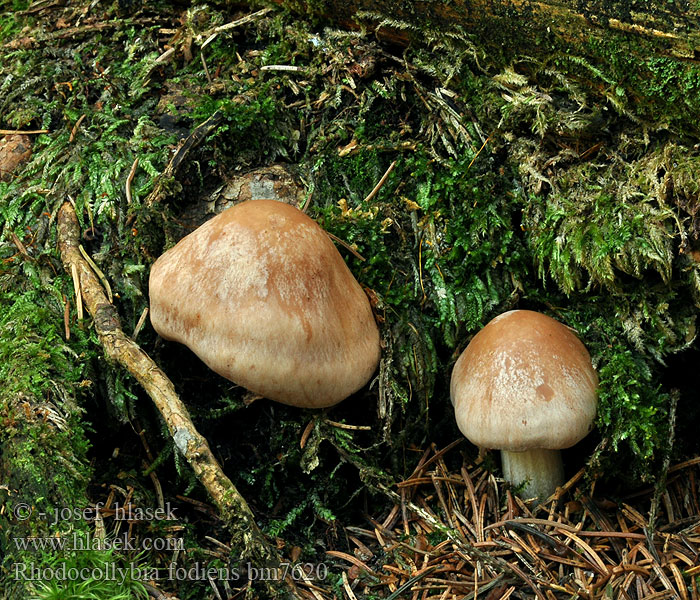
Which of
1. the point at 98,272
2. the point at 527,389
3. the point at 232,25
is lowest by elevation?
the point at 527,389

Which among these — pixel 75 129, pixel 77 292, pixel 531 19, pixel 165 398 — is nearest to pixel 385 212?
pixel 531 19

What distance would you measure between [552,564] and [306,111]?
234 centimetres

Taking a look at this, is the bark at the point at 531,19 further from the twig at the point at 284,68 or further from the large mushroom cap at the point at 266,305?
the large mushroom cap at the point at 266,305

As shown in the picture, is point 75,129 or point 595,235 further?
point 75,129

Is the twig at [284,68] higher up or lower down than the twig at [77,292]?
higher up

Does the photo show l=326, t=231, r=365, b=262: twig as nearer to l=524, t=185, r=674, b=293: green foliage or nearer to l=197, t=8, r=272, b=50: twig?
l=524, t=185, r=674, b=293: green foliage

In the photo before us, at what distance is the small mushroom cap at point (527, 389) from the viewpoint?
250cm

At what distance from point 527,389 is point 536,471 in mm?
516

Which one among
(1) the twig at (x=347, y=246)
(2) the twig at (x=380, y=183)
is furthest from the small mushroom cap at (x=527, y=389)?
(2) the twig at (x=380, y=183)

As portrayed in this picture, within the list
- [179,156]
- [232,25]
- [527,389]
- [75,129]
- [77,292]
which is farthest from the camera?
[232,25]

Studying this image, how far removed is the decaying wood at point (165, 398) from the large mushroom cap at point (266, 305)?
0.55 ft

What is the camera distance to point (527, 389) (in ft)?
8.29

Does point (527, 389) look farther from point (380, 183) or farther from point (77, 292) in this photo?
point (77, 292)

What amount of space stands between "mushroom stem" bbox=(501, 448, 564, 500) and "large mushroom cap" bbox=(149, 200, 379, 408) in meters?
0.82
